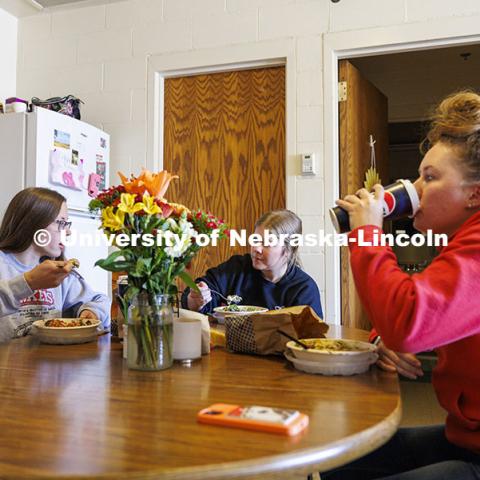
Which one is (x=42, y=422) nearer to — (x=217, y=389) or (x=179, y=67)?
(x=217, y=389)

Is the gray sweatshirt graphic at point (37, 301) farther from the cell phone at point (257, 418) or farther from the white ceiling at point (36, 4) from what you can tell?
the white ceiling at point (36, 4)

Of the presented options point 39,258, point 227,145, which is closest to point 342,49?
point 227,145

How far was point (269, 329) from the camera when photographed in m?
1.20

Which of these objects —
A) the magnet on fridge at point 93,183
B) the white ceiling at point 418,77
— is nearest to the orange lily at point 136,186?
the magnet on fridge at point 93,183

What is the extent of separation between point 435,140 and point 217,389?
676 millimetres

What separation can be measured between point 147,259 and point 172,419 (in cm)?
37

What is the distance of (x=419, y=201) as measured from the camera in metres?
1.04

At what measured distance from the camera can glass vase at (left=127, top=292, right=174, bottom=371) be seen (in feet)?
3.36

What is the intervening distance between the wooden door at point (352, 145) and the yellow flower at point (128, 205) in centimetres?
201

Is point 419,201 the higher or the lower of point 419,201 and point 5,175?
the lower

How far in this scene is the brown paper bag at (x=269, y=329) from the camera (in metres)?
1.18

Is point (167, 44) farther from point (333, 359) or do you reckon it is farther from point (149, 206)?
point (333, 359)

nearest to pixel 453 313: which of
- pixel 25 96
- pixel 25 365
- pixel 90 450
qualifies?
pixel 90 450

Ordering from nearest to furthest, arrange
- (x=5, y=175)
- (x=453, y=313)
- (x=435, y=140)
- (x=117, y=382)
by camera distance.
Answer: (x=453, y=313) < (x=117, y=382) < (x=435, y=140) < (x=5, y=175)
